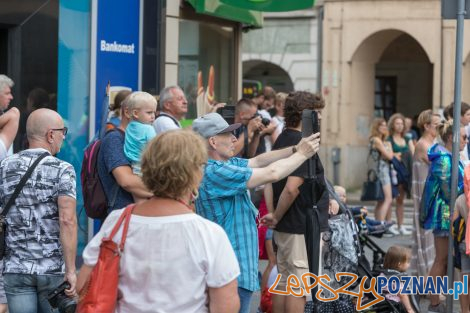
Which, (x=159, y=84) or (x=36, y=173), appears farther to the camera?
(x=159, y=84)

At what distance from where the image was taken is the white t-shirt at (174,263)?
3996 millimetres

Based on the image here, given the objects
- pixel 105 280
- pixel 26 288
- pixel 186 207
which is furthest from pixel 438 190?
pixel 105 280

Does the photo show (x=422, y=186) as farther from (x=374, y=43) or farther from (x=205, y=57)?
(x=374, y=43)

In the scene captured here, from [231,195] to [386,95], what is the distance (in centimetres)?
2605

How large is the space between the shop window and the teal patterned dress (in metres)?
4.18

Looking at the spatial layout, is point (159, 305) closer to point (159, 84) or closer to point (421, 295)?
point (421, 295)

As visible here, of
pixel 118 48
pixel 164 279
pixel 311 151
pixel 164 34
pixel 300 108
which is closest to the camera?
Answer: pixel 164 279

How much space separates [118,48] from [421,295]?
13.3ft

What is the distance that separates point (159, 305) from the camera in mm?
4039

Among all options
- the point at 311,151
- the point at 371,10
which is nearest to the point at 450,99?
the point at 371,10

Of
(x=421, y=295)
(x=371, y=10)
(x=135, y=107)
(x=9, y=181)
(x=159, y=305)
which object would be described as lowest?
(x=421, y=295)

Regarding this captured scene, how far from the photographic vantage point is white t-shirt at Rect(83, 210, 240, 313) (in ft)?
13.1

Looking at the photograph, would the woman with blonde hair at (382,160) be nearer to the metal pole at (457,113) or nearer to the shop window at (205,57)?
the shop window at (205,57)

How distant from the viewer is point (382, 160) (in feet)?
51.6
